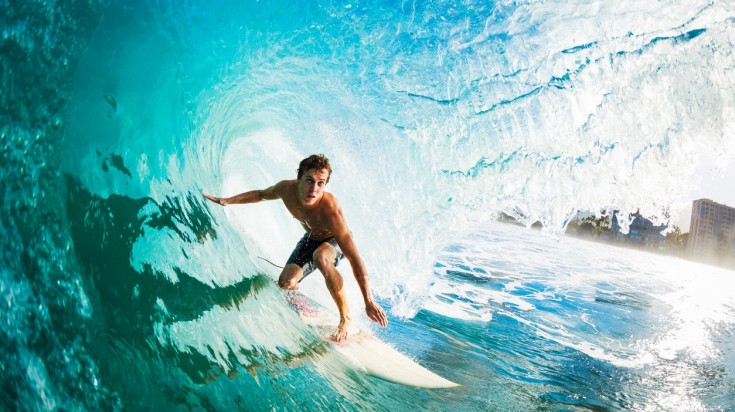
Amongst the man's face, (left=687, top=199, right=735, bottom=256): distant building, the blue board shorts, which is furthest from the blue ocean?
(left=687, top=199, right=735, bottom=256): distant building

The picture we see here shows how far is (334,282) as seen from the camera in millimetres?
3932

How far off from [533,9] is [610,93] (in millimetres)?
1395

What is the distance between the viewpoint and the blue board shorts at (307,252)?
14.1 feet

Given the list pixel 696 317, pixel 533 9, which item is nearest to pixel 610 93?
pixel 533 9

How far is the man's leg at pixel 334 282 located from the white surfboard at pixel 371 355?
0.12 m

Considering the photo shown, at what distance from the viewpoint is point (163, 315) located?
256 cm

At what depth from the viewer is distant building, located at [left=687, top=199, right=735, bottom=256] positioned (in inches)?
2653

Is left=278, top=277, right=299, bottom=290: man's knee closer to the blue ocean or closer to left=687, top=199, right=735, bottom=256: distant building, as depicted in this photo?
the blue ocean

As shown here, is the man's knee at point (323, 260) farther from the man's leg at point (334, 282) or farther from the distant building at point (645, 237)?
the distant building at point (645, 237)

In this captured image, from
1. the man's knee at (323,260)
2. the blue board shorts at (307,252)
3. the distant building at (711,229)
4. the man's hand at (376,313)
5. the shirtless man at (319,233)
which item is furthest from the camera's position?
the distant building at (711,229)

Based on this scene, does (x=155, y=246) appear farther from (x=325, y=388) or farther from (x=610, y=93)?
(x=610, y=93)

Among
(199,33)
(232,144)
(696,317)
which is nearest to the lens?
(199,33)

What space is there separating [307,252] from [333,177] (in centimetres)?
250

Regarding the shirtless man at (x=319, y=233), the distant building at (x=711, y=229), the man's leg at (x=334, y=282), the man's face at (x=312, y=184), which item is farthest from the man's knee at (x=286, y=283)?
the distant building at (x=711, y=229)
